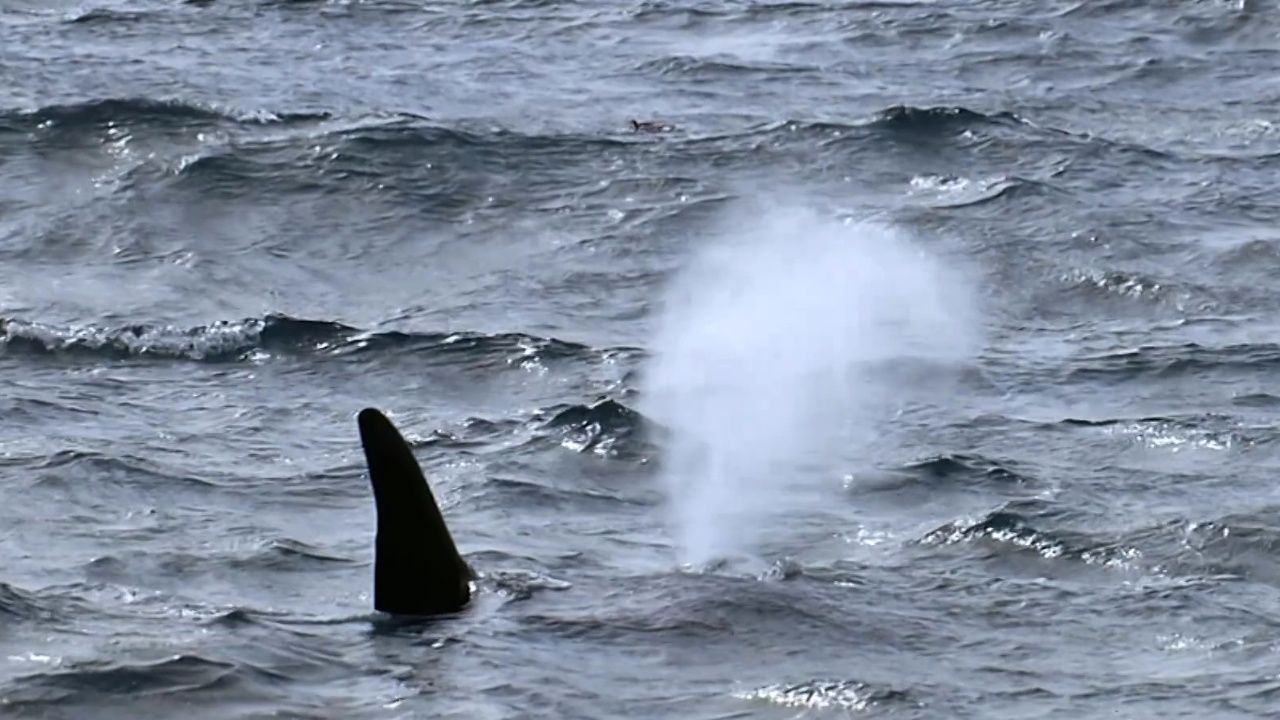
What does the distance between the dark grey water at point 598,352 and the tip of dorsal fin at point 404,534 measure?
0.59ft

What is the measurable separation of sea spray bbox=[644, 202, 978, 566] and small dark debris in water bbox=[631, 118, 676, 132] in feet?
9.34

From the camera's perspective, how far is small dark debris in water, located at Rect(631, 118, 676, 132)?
25047mm

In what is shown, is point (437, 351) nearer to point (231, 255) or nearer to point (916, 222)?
point (231, 255)

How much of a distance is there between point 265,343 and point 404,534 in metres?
6.53

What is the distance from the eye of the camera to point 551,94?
26.5 meters

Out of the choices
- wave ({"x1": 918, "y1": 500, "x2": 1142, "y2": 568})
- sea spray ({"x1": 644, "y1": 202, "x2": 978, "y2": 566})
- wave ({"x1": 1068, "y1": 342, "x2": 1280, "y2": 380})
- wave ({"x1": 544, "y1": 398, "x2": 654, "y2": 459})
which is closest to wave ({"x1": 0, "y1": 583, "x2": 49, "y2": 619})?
sea spray ({"x1": 644, "y1": 202, "x2": 978, "y2": 566})

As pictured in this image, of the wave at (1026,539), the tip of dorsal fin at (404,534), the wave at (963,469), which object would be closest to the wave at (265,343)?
the wave at (963,469)

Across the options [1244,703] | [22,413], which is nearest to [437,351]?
[22,413]

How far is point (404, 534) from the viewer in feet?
41.3

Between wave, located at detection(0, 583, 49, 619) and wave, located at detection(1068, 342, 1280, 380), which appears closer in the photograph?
wave, located at detection(0, 583, 49, 619)

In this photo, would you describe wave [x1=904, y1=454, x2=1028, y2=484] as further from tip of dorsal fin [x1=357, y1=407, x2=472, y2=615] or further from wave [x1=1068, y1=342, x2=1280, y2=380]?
tip of dorsal fin [x1=357, y1=407, x2=472, y2=615]

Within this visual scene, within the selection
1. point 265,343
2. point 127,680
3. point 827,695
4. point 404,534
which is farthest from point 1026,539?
point 265,343

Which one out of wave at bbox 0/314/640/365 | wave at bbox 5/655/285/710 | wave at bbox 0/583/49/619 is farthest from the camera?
wave at bbox 0/314/640/365

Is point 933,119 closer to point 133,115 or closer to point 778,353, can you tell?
point 778,353
